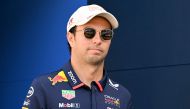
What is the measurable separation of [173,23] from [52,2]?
58.2 inches

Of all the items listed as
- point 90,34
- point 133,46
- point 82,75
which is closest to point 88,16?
point 90,34

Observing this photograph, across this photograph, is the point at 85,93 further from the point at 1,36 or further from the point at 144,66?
the point at 1,36

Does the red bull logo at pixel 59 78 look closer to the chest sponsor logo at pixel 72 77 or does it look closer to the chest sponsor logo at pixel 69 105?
the chest sponsor logo at pixel 72 77

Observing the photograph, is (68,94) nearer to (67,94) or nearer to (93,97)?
(67,94)

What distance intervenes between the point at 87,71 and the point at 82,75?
0.06 m

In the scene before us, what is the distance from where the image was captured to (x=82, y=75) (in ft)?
9.04

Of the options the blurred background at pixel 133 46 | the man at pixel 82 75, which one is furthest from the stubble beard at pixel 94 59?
the blurred background at pixel 133 46

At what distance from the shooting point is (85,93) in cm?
274

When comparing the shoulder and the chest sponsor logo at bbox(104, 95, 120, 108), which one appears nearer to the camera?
the shoulder

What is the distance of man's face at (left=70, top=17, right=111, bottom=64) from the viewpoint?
A: 263 cm

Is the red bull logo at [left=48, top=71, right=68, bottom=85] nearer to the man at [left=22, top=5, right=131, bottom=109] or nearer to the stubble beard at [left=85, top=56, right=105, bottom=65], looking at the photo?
the man at [left=22, top=5, right=131, bottom=109]

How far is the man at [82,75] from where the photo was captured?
265 cm

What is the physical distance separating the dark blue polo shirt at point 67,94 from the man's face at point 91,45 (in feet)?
0.54

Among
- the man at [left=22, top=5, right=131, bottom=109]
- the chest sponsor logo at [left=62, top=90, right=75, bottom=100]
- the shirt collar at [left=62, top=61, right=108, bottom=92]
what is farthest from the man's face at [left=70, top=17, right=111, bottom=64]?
the chest sponsor logo at [left=62, top=90, right=75, bottom=100]
